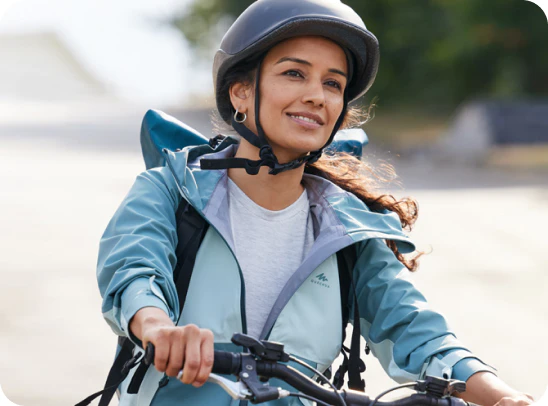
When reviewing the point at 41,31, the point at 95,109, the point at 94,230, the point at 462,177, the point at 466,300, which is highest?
the point at 41,31

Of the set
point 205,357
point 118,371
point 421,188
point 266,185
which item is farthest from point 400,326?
point 421,188

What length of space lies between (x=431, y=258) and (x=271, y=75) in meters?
7.49

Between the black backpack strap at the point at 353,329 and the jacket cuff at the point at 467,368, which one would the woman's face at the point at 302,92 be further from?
the jacket cuff at the point at 467,368

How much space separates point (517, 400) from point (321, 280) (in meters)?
0.76

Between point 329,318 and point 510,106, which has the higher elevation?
point 510,106

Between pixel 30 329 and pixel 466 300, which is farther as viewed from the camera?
pixel 466 300

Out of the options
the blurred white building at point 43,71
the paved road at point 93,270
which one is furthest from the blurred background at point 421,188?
the blurred white building at point 43,71

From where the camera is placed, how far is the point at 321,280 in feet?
10.0

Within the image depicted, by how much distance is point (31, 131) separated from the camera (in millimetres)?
26250

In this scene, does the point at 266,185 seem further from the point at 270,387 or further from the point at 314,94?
the point at 270,387

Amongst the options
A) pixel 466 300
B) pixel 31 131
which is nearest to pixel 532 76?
pixel 31 131

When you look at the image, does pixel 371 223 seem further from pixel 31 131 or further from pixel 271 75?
pixel 31 131

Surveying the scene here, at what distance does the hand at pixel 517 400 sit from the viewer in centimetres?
257

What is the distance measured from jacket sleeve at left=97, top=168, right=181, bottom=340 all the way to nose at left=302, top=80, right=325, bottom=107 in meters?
0.54
